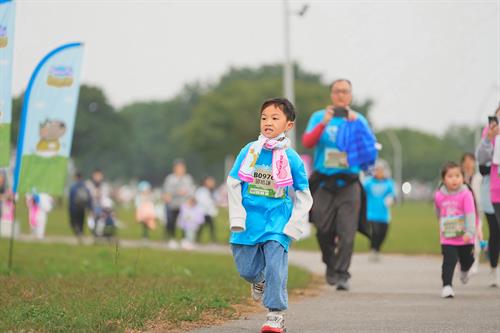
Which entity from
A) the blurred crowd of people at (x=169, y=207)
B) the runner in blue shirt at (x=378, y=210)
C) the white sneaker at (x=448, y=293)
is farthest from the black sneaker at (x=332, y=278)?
the blurred crowd of people at (x=169, y=207)

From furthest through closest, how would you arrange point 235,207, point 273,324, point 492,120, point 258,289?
point 492,120, point 258,289, point 235,207, point 273,324

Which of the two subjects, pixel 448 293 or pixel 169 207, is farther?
pixel 169 207

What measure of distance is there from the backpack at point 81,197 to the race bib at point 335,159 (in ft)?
47.1

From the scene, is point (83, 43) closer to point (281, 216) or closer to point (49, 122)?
point (49, 122)

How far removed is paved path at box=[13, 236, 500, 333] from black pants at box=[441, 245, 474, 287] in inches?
9.2

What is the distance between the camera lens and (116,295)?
9.02 metres

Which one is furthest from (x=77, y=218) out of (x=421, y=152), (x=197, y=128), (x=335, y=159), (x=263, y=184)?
(x=421, y=152)

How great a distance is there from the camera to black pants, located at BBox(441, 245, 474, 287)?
406 inches

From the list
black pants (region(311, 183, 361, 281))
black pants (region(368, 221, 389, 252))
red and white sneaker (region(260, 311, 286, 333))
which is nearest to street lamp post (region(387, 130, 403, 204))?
black pants (region(368, 221, 389, 252))

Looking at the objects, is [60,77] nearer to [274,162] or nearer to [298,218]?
[274,162]

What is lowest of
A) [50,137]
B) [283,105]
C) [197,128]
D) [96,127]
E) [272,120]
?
[272,120]

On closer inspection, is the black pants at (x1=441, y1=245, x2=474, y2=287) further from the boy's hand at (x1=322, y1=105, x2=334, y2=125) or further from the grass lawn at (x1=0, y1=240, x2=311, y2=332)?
the grass lawn at (x1=0, y1=240, x2=311, y2=332)

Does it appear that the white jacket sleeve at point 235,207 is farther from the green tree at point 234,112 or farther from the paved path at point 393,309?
the green tree at point 234,112

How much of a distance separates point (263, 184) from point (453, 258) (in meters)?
3.69
